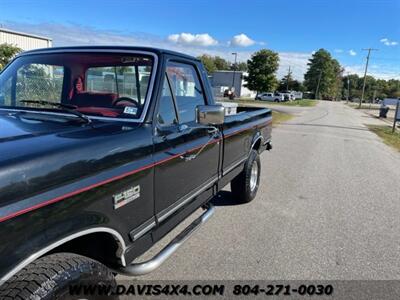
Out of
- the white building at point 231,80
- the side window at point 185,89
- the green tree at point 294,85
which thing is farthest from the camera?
the green tree at point 294,85

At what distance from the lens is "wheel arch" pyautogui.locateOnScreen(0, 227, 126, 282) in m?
1.60

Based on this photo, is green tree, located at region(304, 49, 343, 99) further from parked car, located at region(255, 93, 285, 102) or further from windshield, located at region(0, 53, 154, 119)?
windshield, located at region(0, 53, 154, 119)

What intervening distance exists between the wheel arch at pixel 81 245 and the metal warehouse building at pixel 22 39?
2679 cm

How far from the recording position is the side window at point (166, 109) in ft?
9.30

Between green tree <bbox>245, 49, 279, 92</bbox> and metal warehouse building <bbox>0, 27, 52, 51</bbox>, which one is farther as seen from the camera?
green tree <bbox>245, 49, 279, 92</bbox>

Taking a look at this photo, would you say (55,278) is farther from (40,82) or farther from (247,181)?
(247,181)

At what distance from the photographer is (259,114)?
5.71 m

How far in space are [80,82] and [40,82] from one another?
0.34 metres

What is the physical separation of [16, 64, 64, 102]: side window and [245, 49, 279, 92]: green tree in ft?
216

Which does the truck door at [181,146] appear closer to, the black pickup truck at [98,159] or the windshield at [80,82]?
the black pickup truck at [98,159]

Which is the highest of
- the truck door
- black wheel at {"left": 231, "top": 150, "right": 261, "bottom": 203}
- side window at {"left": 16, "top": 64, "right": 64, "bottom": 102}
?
side window at {"left": 16, "top": 64, "right": 64, "bottom": 102}

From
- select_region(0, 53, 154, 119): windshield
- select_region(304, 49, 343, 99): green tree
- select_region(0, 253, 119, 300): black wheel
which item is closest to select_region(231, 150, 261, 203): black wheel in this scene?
select_region(0, 53, 154, 119): windshield

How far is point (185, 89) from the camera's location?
3.57 m

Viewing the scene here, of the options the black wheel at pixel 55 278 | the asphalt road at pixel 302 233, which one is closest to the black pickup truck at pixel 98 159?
the black wheel at pixel 55 278
